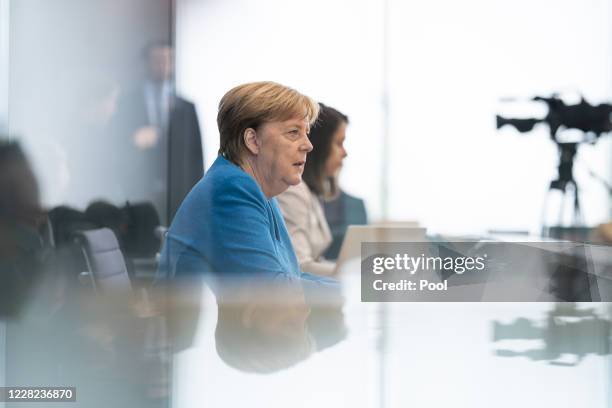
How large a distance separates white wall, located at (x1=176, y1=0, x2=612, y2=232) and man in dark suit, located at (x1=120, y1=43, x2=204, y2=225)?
0.06 meters

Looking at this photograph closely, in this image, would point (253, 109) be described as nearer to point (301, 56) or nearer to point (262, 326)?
point (301, 56)

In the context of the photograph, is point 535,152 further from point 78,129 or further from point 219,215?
point 78,129

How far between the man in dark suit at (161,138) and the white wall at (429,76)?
0.21 feet

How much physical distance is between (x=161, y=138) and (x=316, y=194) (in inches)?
21.4

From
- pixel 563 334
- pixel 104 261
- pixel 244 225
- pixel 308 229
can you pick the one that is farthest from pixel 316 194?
pixel 563 334

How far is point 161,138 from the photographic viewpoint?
2.27m

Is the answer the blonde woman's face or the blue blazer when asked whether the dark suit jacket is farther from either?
the blonde woman's face

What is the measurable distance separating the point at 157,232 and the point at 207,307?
303 millimetres

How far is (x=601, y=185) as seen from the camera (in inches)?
89.6

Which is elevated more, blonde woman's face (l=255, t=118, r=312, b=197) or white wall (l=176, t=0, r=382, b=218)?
white wall (l=176, t=0, r=382, b=218)

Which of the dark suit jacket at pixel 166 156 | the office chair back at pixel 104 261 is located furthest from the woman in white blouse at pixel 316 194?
the office chair back at pixel 104 261

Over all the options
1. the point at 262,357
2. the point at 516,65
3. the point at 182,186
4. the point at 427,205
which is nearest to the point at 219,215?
the point at 182,186

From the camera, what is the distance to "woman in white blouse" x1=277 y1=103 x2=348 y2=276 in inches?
88.2

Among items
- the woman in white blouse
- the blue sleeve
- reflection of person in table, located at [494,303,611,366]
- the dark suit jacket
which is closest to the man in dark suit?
the dark suit jacket
